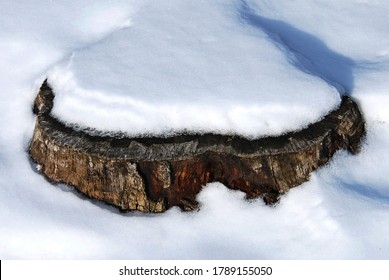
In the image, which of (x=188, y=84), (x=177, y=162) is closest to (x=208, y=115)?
(x=188, y=84)

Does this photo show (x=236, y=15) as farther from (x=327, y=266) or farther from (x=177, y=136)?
(x=327, y=266)

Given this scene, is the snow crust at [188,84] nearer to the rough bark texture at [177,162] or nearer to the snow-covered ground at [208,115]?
the snow-covered ground at [208,115]

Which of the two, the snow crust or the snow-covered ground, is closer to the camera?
the snow-covered ground

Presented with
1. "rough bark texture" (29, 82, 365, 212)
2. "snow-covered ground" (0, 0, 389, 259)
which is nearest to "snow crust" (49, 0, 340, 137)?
"snow-covered ground" (0, 0, 389, 259)

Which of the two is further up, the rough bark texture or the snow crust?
the snow crust

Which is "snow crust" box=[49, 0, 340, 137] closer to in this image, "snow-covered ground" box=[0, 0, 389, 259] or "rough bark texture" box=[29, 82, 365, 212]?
"snow-covered ground" box=[0, 0, 389, 259]
